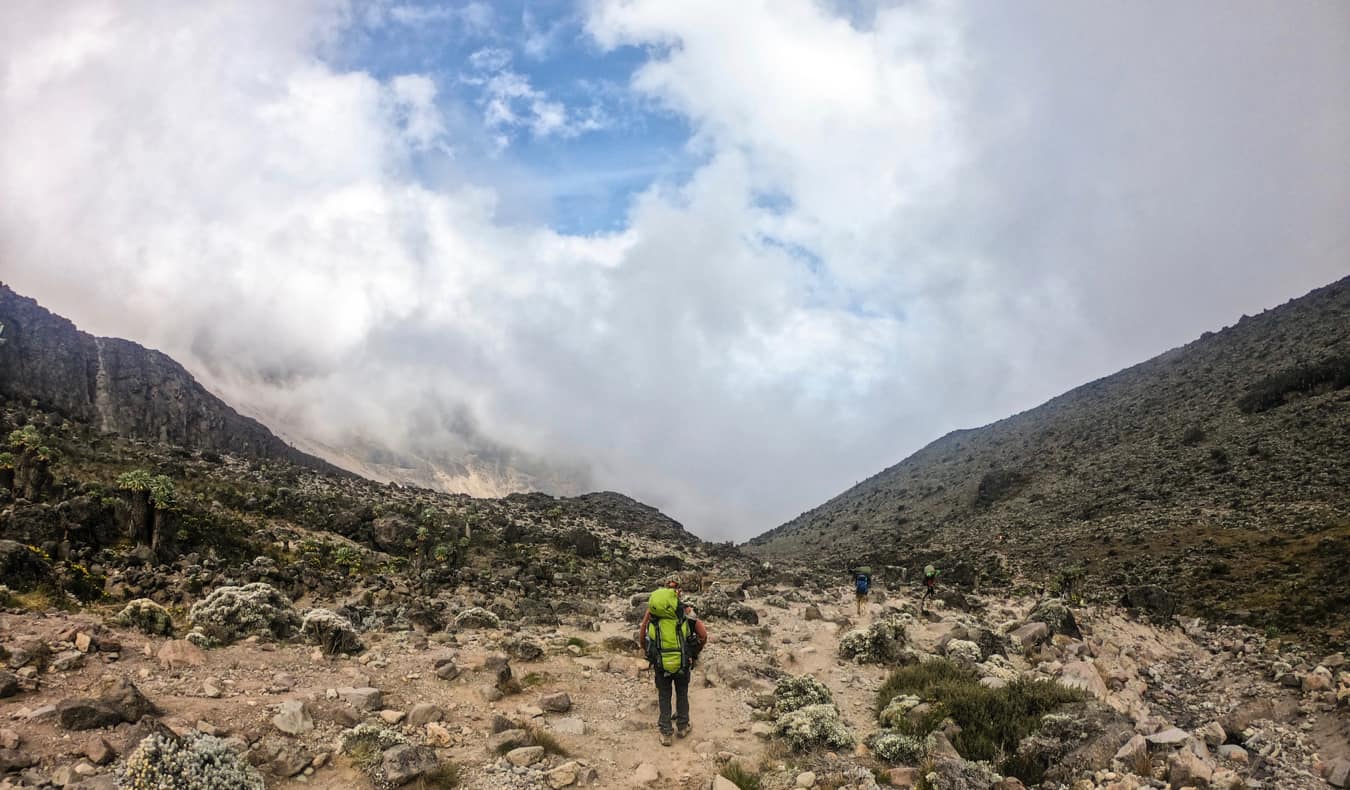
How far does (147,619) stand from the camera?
1180 centimetres

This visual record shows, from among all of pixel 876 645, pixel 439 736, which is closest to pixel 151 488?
pixel 439 736

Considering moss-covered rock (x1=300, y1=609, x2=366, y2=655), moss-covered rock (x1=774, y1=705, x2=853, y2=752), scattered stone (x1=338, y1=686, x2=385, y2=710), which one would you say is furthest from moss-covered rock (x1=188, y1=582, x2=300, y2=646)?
moss-covered rock (x1=774, y1=705, x2=853, y2=752)

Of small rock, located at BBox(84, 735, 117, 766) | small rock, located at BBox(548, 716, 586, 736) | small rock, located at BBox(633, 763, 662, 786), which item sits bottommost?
small rock, located at BBox(633, 763, 662, 786)

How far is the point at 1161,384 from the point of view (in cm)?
7231

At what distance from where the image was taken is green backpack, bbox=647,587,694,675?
10.2 m

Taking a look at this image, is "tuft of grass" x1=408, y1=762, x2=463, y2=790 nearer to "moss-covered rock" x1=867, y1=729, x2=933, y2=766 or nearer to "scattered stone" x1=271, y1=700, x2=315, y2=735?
"scattered stone" x1=271, y1=700, x2=315, y2=735

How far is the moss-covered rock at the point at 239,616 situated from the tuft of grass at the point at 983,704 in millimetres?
12304

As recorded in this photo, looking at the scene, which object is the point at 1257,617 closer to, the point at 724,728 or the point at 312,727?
the point at 724,728

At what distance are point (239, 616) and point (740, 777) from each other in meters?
10.6

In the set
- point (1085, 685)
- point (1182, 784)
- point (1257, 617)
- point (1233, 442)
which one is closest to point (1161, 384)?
point (1233, 442)

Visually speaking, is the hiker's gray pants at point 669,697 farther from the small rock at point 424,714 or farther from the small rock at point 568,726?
the small rock at point 424,714

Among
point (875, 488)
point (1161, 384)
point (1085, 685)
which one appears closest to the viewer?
point (1085, 685)

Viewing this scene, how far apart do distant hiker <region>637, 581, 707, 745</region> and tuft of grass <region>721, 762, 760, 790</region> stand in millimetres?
1559

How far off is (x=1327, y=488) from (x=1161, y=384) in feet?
141
